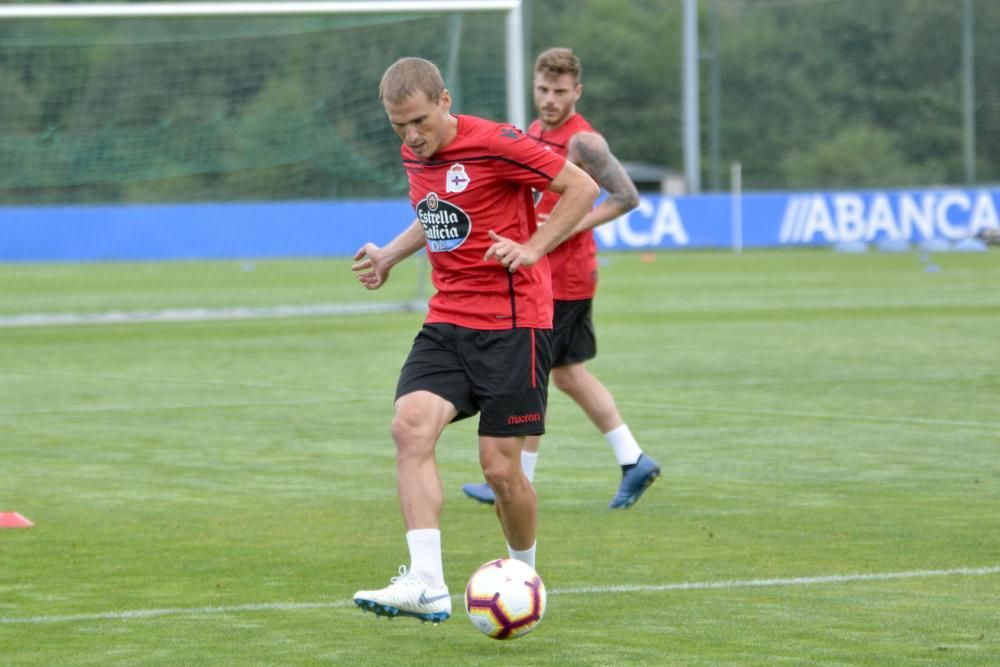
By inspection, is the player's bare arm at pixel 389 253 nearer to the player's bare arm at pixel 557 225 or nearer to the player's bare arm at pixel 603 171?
the player's bare arm at pixel 557 225

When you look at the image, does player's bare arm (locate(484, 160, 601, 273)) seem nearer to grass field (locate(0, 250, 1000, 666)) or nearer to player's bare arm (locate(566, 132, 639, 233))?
grass field (locate(0, 250, 1000, 666))

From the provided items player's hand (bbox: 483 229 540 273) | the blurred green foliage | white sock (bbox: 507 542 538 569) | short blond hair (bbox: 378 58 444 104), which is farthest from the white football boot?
the blurred green foliage

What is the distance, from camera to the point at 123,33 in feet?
81.1

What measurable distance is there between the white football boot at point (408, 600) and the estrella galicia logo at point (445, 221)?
118 cm

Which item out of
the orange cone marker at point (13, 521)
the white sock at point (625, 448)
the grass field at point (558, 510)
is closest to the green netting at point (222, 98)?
the grass field at point (558, 510)

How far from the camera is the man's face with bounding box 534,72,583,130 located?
903cm

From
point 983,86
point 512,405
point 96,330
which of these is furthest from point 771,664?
point 983,86

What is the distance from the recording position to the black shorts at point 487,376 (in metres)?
6.36

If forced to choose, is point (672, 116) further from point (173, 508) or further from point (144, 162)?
point (173, 508)

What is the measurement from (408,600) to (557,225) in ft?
4.55

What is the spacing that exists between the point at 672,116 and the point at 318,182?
147 ft

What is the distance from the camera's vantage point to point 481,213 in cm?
646

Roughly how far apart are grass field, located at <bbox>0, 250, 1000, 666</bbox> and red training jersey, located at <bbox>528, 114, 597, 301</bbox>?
1011mm

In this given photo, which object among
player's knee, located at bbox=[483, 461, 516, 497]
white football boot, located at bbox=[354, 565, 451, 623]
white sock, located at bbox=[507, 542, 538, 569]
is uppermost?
player's knee, located at bbox=[483, 461, 516, 497]
